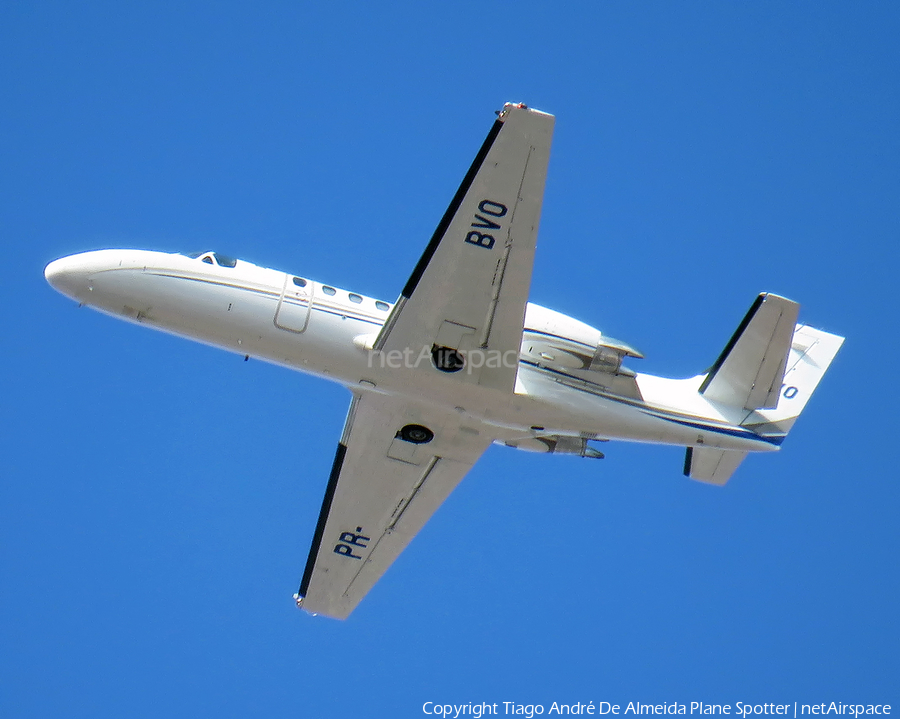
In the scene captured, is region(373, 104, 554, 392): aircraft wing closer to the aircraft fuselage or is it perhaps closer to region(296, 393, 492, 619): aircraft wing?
the aircraft fuselage

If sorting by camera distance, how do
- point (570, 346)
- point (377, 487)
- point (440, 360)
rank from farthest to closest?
1. point (377, 487)
2. point (570, 346)
3. point (440, 360)

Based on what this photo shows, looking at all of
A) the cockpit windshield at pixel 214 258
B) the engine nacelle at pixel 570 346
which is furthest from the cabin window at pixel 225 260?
the engine nacelle at pixel 570 346

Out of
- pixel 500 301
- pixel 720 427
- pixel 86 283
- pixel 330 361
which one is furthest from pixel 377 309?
pixel 720 427

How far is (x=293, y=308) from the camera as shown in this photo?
2028 centimetres

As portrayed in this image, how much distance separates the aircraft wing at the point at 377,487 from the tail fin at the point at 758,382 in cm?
475

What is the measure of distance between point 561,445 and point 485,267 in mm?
4908

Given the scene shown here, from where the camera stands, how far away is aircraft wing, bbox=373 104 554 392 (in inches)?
693

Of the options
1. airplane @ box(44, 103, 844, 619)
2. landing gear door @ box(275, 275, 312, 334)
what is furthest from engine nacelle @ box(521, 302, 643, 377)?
landing gear door @ box(275, 275, 312, 334)

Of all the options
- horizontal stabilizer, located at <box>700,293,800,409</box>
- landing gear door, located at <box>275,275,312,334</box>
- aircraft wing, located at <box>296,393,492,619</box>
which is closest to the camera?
landing gear door, located at <box>275,275,312,334</box>

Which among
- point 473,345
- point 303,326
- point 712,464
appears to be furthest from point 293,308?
point 712,464

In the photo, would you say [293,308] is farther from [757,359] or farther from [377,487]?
[757,359]

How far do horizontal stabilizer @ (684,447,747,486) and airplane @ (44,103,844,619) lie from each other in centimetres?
3

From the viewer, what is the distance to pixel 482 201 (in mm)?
18172

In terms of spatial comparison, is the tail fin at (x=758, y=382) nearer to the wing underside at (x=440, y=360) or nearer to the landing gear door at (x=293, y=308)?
the wing underside at (x=440, y=360)
